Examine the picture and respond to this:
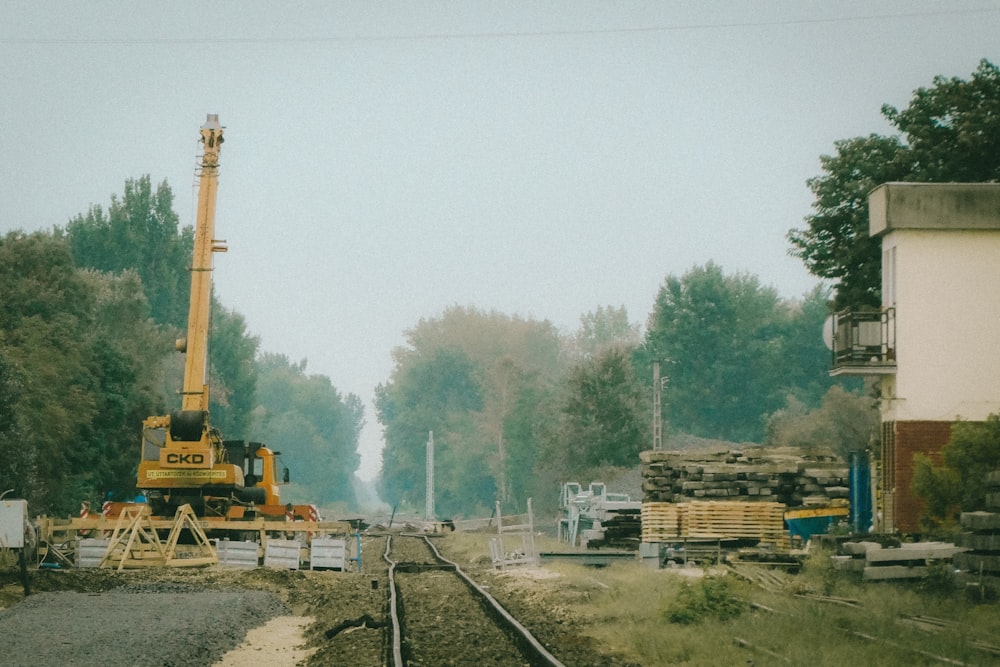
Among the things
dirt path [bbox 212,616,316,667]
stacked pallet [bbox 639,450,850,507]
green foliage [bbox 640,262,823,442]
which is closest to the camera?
dirt path [bbox 212,616,316,667]

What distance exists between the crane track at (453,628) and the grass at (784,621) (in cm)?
105

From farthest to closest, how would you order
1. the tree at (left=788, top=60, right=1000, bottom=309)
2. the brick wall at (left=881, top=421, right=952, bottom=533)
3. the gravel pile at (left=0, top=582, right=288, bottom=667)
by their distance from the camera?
the tree at (left=788, top=60, right=1000, bottom=309) < the brick wall at (left=881, top=421, right=952, bottom=533) < the gravel pile at (left=0, top=582, right=288, bottom=667)

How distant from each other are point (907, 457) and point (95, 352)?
139 ft

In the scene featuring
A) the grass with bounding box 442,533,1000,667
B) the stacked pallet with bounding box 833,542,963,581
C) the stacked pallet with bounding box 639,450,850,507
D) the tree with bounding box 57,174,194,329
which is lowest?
the grass with bounding box 442,533,1000,667

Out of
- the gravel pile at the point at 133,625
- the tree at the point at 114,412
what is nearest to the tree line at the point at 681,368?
the gravel pile at the point at 133,625

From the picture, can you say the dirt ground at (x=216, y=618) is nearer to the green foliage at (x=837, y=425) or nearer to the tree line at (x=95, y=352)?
the tree line at (x=95, y=352)

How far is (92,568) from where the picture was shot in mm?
26859

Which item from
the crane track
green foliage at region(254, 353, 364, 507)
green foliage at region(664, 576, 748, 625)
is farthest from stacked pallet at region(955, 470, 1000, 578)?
green foliage at region(254, 353, 364, 507)

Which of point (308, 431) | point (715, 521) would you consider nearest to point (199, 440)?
point (715, 521)

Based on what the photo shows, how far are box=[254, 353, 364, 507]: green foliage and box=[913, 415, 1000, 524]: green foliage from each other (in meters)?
127

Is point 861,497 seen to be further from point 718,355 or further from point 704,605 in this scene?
point 718,355

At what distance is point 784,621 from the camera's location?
15344 mm

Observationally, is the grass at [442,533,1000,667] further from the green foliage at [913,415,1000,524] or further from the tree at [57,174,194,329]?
the tree at [57,174,194,329]

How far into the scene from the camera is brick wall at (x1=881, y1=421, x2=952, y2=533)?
87.0 ft
